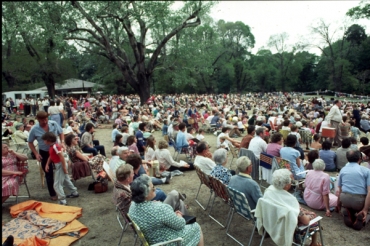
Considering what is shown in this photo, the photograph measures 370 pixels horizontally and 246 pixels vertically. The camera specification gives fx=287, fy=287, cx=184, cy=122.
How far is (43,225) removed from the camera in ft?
15.1

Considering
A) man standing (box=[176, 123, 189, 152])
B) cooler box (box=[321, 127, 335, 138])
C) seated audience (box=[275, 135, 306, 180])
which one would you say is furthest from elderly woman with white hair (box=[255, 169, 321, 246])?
cooler box (box=[321, 127, 335, 138])

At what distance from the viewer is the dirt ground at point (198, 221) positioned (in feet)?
13.6

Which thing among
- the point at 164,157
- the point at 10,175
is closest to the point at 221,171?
the point at 164,157

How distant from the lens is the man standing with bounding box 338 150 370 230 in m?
4.26

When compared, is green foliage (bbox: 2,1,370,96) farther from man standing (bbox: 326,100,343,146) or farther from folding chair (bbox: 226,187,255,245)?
man standing (bbox: 326,100,343,146)

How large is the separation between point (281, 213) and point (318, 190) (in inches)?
80.5

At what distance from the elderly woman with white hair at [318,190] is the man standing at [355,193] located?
0.28 meters

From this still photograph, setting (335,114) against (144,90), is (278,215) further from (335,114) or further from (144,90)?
(144,90)

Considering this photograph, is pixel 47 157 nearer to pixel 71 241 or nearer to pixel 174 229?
pixel 71 241

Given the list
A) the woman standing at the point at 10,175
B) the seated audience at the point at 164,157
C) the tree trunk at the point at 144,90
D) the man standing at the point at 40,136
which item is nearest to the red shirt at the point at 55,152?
the man standing at the point at 40,136

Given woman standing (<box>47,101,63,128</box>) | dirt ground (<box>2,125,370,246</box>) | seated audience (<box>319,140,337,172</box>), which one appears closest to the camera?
dirt ground (<box>2,125,370,246</box>)

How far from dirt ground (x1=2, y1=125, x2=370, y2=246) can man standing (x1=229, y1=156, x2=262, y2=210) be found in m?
0.67

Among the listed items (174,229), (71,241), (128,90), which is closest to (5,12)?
(174,229)

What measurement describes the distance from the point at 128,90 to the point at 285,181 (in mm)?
39386
